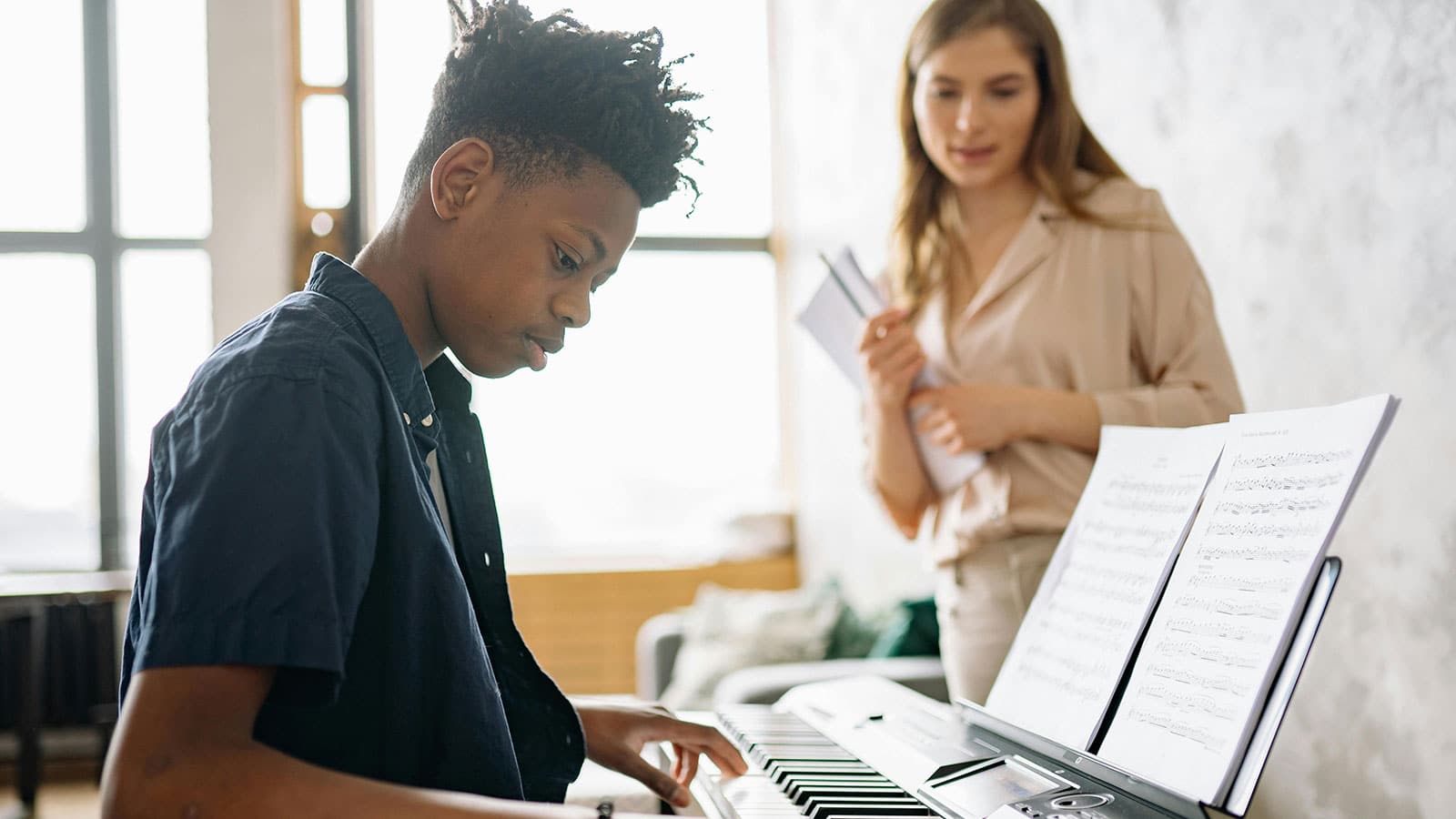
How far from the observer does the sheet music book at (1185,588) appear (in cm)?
80

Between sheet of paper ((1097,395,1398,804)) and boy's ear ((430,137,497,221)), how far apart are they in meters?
0.65

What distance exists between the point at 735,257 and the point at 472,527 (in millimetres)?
4555

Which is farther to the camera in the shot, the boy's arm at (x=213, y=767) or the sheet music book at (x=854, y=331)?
the sheet music book at (x=854, y=331)

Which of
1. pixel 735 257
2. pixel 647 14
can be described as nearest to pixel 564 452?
pixel 735 257

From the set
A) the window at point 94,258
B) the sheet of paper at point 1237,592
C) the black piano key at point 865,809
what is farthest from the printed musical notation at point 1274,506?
the window at point 94,258

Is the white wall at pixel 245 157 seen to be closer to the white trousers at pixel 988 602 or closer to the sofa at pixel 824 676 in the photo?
the sofa at pixel 824 676

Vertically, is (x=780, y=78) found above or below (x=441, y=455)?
above

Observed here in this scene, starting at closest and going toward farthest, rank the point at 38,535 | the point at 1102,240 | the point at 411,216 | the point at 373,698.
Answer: the point at 373,698
the point at 411,216
the point at 1102,240
the point at 38,535

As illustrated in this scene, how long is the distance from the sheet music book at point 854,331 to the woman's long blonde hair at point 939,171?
0.33 ft

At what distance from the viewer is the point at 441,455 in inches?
44.9

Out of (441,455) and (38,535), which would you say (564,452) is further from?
(441,455)

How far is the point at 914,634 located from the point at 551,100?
227 cm

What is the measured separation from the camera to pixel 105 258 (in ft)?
16.7

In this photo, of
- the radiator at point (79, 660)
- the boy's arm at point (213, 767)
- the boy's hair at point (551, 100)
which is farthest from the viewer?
the radiator at point (79, 660)
